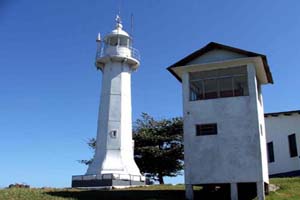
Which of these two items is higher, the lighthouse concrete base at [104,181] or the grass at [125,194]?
the lighthouse concrete base at [104,181]

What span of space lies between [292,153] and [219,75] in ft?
41.0

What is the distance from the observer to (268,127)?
35719 mm

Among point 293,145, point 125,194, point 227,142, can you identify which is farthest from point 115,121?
point 293,145

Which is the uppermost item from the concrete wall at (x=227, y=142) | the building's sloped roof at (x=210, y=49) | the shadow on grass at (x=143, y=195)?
the building's sloped roof at (x=210, y=49)

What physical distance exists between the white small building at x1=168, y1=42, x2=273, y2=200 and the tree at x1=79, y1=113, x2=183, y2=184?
17.6 metres

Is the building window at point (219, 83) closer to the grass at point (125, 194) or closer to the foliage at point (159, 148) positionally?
the grass at point (125, 194)

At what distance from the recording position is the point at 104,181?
1187 inches

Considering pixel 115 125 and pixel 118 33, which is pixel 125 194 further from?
pixel 118 33

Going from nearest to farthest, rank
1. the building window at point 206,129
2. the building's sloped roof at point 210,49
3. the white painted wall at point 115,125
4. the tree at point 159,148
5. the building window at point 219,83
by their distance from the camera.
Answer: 1. the building window at point 206,129
2. the building's sloped roof at point 210,49
3. the building window at point 219,83
4. the white painted wall at point 115,125
5. the tree at point 159,148

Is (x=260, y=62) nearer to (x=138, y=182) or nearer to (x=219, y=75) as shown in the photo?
(x=219, y=75)

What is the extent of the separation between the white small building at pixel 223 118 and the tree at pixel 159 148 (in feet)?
57.7

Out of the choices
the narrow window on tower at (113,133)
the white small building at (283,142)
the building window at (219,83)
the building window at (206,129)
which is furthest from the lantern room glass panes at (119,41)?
the building window at (206,129)

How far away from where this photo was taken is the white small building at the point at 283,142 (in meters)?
33.4

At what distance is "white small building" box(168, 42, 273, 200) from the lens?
22.9 meters
